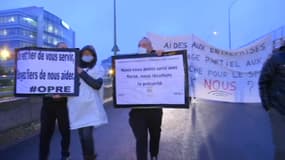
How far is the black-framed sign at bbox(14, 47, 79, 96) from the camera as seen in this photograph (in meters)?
5.58

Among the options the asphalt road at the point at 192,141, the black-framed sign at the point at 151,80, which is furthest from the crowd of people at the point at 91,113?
the asphalt road at the point at 192,141

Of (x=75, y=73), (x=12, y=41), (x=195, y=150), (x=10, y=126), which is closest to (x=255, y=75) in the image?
(x=195, y=150)

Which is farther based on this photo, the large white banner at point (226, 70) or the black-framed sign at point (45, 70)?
the large white banner at point (226, 70)

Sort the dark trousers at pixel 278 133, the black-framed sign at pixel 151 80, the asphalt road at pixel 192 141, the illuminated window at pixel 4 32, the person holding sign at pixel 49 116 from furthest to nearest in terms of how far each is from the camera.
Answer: the illuminated window at pixel 4 32
the asphalt road at pixel 192 141
the person holding sign at pixel 49 116
the black-framed sign at pixel 151 80
the dark trousers at pixel 278 133

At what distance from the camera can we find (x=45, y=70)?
5.66 metres

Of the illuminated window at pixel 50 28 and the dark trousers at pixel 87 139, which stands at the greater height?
the illuminated window at pixel 50 28

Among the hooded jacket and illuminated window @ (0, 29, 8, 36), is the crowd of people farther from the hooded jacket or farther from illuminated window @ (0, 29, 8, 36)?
illuminated window @ (0, 29, 8, 36)

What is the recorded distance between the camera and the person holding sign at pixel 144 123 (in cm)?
528

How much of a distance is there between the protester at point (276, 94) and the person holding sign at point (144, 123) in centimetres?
160

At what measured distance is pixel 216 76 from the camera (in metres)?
11.8

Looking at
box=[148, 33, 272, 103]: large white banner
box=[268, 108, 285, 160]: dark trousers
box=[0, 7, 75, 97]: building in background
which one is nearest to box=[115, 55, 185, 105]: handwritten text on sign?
box=[268, 108, 285, 160]: dark trousers

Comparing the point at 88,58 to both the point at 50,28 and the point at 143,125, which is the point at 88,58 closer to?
the point at 143,125

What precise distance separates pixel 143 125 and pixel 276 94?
1.88 m

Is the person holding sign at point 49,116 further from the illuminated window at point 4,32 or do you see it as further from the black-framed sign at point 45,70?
the illuminated window at point 4,32
